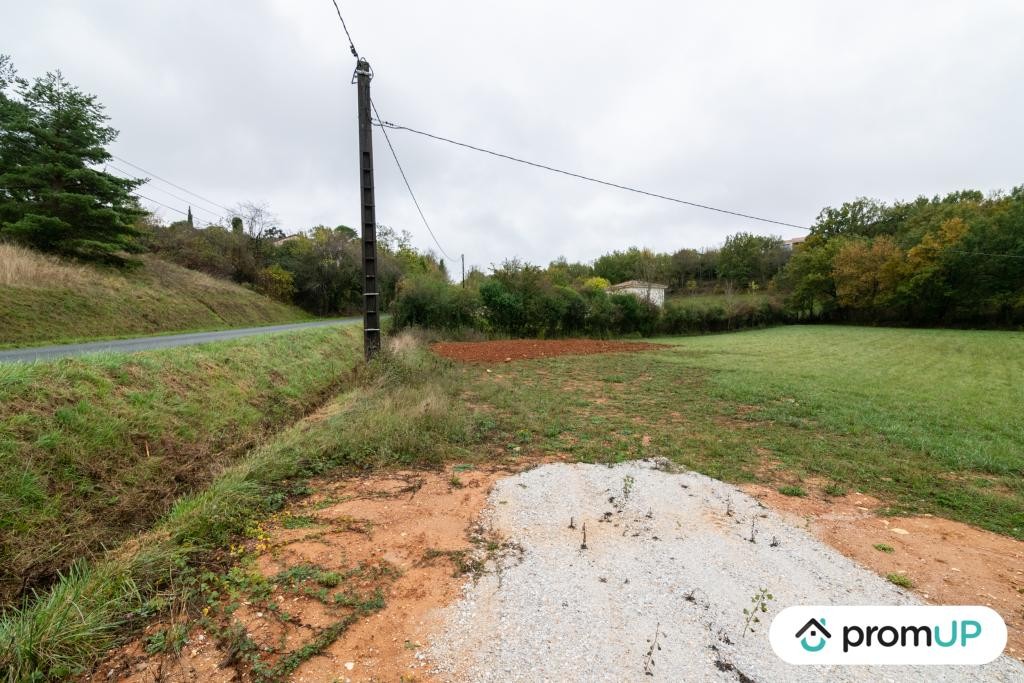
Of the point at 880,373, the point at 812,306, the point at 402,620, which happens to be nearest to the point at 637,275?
the point at 812,306

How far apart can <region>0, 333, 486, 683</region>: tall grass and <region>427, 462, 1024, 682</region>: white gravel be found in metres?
1.67

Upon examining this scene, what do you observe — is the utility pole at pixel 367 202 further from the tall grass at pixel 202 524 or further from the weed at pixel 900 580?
the weed at pixel 900 580

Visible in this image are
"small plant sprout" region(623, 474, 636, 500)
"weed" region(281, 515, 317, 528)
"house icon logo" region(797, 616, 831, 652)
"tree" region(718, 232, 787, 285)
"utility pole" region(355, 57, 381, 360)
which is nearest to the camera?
"house icon logo" region(797, 616, 831, 652)

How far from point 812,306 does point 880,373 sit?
32664 mm

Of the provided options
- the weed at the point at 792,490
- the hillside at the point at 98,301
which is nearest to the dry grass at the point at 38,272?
the hillside at the point at 98,301

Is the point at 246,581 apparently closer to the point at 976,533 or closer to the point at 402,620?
the point at 402,620

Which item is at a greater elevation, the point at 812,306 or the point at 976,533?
the point at 812,306

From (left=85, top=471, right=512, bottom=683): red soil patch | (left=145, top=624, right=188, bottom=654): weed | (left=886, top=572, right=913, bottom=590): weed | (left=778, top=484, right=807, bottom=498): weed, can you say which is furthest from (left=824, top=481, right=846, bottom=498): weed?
(left=145, top=624, right=188, bottom=654): weed

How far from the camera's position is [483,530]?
10.1ft

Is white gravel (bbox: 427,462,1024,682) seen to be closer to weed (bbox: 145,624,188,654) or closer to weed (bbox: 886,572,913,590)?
weed (bbox: 886,572,913,590)

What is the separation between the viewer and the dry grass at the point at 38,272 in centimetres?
1097

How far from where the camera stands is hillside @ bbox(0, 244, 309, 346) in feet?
32.9

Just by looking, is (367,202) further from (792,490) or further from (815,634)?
(815,634)

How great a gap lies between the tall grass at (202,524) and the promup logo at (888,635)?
132 inches
